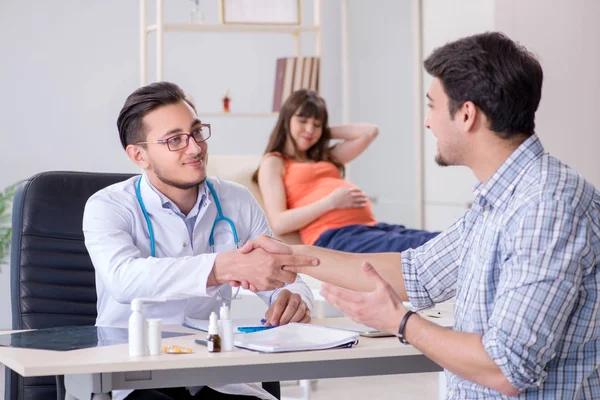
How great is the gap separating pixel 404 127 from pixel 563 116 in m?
1.13

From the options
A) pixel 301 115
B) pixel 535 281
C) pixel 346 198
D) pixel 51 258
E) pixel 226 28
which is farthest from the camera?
pixel 226 28

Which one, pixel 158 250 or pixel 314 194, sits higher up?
pixel 158 250

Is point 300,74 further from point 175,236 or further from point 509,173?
point 509,173

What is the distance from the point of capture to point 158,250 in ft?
7.43

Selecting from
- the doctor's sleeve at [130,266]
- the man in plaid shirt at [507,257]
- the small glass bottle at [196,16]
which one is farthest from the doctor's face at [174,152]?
the small glass bottle at [196,16]

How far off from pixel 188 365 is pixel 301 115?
9.46 feet

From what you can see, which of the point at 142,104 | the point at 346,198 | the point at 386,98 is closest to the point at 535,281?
the point at 142,104

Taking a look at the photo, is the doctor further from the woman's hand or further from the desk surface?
the woman's hand

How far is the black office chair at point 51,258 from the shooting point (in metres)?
2.41

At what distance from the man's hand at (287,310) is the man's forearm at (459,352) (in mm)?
544

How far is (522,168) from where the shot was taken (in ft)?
5.29

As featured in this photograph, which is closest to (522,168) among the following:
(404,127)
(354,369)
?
(354,369)

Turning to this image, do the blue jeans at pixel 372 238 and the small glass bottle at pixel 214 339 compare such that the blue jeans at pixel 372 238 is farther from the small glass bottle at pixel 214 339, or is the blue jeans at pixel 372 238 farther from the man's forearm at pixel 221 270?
the small glass bottle at pixel 214 339

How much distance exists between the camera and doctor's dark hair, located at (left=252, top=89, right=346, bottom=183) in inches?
174
